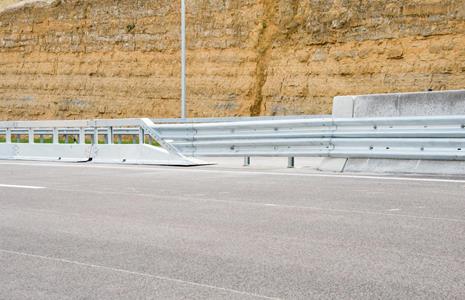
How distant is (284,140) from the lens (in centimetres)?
1602

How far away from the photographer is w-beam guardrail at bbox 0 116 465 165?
44.4 ft

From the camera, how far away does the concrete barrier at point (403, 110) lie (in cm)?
1364

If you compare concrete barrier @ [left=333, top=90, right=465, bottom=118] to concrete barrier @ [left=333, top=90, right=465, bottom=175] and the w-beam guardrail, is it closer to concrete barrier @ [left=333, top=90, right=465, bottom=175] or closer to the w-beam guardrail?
concrete barrier @ [left=333, top=90, right=465, bottom=175]

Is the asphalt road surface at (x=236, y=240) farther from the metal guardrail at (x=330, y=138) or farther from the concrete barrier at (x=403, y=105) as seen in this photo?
the concrete barrier at (x=403, y=105)

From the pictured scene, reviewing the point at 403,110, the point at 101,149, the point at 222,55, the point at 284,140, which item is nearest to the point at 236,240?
the point at 403,110

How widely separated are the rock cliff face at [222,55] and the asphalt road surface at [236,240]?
83.7 ft

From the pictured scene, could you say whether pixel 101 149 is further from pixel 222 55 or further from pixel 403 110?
pixel 222 55

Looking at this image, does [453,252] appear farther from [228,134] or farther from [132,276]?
[228,134]

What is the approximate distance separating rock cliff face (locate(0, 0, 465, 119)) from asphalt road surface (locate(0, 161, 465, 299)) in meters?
25.5

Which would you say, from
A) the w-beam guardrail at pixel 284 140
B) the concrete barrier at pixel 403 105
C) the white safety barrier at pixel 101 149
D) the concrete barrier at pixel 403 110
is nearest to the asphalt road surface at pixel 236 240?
the concrete barrier at pixel 403 110

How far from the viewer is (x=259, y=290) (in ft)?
17.3

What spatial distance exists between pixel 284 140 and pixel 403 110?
267 cm

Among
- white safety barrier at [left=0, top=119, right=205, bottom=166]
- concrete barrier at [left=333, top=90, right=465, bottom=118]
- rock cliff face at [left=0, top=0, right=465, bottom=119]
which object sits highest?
rock cliff face at [left=0, top=0, right=465, bottom=119]

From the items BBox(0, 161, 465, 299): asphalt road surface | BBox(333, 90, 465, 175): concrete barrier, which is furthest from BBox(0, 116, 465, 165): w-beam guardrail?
BBox(0, 161, 465, 299): asphalt road surface
